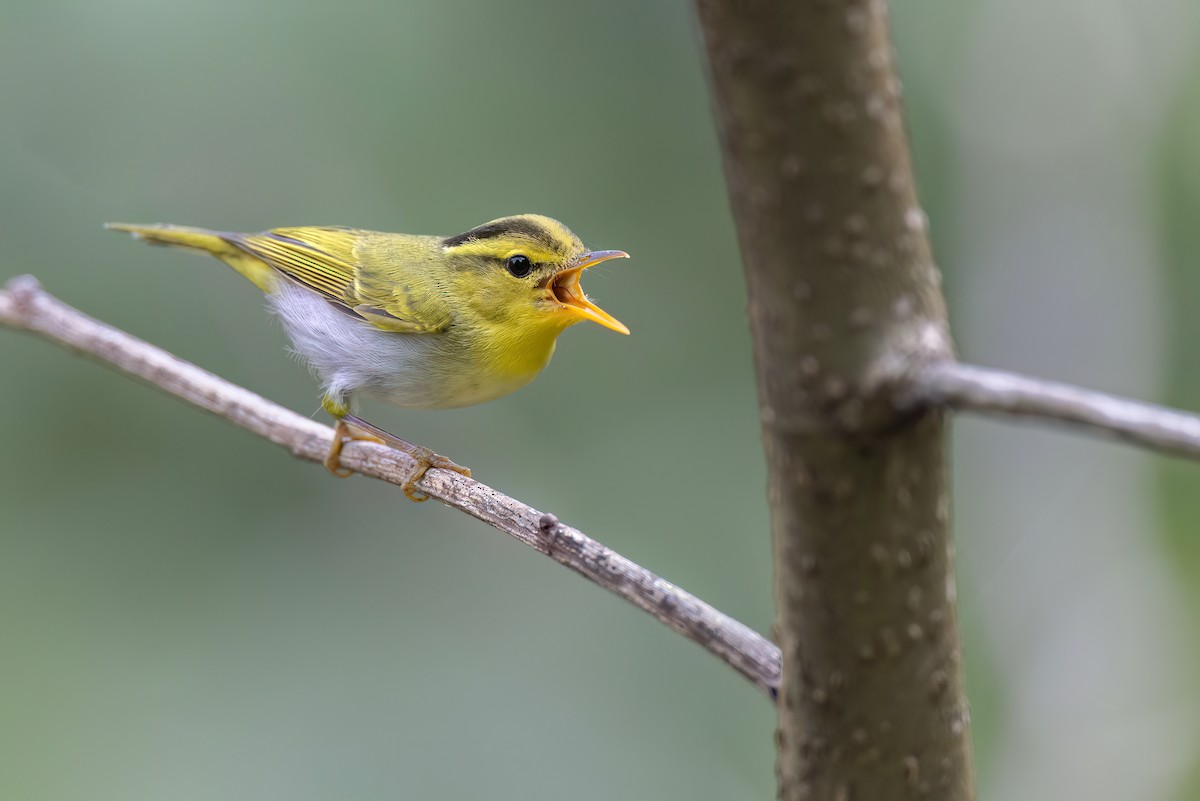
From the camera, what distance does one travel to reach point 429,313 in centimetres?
359

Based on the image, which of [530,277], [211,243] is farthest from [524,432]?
[211,243]

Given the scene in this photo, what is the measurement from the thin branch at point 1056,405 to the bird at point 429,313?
2165 millimetres

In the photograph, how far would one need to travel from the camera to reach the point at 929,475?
1.08 meters

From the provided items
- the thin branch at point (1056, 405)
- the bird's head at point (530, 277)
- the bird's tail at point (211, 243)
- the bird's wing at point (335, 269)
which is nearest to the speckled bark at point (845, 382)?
the thin branch at point (1056, 405)

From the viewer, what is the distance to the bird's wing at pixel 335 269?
144 inches

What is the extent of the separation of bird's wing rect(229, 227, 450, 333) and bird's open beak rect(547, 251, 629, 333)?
1.47ft

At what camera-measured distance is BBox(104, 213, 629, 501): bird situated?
344 centimetres

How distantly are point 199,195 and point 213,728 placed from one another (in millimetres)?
2408

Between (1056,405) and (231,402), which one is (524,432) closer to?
(231,402)

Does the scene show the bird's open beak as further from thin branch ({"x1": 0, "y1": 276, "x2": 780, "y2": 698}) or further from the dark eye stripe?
thin branch ({"x1": 0, "y1": 276, "x2": 780, "y2": 698})

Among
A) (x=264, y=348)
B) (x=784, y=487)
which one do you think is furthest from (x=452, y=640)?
(x=784, y=487)

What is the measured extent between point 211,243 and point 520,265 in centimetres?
145

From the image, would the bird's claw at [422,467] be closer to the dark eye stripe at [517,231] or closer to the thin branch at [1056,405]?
the dark eye stripe at [517,231]

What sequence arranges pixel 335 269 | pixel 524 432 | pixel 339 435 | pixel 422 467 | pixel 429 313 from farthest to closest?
pixel 524 432 → pixel 335 269 → pixel 429 313 → pixel 339 435 → pixel 422 467
